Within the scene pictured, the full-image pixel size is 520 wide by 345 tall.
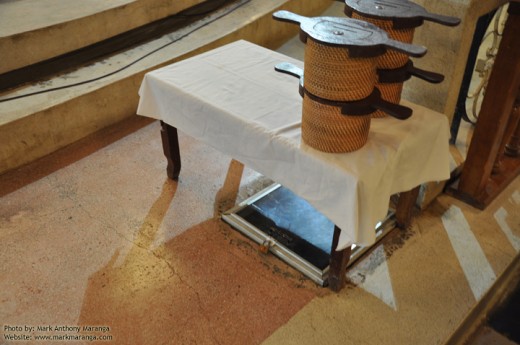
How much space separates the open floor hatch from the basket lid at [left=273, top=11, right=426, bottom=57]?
98 centimetres

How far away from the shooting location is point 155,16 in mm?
3529

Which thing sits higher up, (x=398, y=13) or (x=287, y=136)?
(x=398, y=13)

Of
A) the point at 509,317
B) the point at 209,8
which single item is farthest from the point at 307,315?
the point at 209,8

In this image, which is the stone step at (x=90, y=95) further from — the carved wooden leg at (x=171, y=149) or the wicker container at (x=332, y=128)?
the wicker container at (x=332, y=128)

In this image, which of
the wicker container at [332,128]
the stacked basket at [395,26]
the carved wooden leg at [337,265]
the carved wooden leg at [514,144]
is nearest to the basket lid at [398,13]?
the stacked basket at [395,26]

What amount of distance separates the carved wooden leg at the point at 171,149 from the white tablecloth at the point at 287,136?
0.16m

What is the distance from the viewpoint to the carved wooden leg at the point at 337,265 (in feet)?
6.09

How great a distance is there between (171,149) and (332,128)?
1.13 meters

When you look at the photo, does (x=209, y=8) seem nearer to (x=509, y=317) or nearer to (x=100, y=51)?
(x=100, y=51)

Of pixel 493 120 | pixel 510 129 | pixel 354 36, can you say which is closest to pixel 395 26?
pixel 354 36

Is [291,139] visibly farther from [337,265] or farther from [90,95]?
[90,95]

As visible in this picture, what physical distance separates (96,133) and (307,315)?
1830 mm

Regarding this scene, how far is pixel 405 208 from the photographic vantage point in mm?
2223

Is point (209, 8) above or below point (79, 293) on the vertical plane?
above
